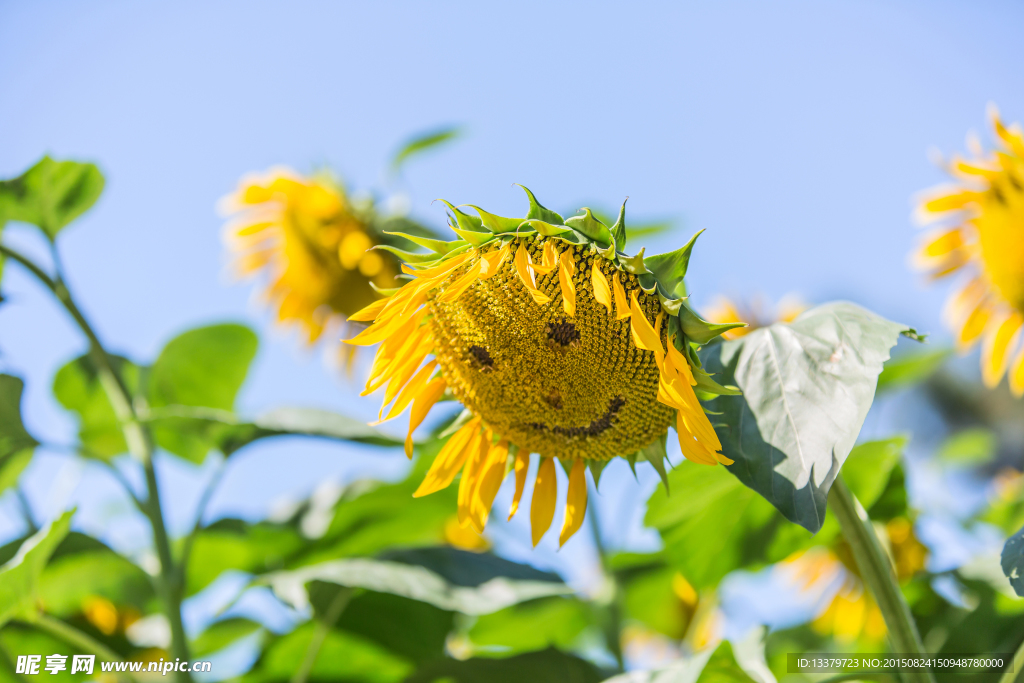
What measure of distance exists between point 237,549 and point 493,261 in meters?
1.68

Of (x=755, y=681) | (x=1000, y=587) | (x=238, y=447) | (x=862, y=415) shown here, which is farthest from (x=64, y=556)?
(x=1000, y=587)

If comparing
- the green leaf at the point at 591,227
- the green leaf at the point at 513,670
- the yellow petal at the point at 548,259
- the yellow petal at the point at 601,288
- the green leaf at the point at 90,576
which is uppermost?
the green leaf at the point at 591,227

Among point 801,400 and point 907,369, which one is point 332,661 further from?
point 907,369

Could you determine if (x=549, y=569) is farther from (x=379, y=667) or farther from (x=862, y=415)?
(x=862, y=415)

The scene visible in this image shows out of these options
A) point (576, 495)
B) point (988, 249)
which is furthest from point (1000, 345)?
point (576, 495)

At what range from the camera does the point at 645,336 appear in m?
1.06

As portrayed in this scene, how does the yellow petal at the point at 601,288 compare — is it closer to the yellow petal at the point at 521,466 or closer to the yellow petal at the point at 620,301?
the yellow petal at the point at 620,301

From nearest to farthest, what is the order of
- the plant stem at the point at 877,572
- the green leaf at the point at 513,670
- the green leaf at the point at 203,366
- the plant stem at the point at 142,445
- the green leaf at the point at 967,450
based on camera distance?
1. the plant stem at the point at 877,572
2. the green leaf at the point at 513,670
3. the plant stem at the point at 142,445
4. the green leaf at the point at 203,366
5. the green leaf at the point at 967,450

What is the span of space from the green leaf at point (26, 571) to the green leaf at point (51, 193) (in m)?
0.94

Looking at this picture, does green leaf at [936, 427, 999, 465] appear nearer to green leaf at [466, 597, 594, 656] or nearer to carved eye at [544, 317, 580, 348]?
green leaf at [466, 597, 594, 656]

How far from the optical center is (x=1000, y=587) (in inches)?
61.4

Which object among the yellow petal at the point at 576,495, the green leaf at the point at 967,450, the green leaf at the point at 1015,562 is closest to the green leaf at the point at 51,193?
the yellow petal at the point at 576,495

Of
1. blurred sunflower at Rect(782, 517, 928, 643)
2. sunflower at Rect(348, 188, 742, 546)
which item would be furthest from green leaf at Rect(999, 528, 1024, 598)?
blurred sunflower at Rect(782, 517, 928, 643)

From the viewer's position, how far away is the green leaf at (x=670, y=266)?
1087 millimetres
